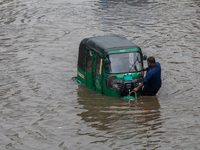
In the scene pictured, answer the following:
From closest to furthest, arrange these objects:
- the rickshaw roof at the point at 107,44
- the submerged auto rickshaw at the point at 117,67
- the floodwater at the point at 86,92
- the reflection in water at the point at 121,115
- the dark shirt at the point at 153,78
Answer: the floodwater at the point at 86,92
the reflection in water at the point at 121,115
the dark shirt at the point at 153,78
the submerged auto rickshaw at the point at 117,67
the rickshaw roof at the point at 107,44

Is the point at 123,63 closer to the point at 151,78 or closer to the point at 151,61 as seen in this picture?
the point at 151,61

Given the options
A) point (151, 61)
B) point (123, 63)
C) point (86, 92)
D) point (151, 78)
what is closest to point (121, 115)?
point (151, 78)

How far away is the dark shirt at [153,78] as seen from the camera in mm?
12742

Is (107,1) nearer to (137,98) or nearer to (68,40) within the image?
(68,40)

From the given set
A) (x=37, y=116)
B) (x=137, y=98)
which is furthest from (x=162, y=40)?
(x=37, y=116)

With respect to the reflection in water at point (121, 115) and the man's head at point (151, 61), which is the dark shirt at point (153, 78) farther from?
the reflection in water at point (121, 115)

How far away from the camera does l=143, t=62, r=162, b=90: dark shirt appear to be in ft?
41.8

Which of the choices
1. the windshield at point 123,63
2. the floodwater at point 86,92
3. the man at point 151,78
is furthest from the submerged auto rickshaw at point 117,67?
the floodwater at point 86,92

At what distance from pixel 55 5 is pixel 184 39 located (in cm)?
1837

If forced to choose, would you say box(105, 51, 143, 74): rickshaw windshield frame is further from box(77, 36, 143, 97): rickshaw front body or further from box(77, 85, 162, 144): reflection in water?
box(77, 85, 162, 144): reflection in water

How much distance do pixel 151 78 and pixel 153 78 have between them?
73mm

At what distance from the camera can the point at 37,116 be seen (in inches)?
484

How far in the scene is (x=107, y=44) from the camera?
534 inches

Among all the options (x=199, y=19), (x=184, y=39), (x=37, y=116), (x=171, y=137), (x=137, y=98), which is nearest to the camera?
(x=171, y=137)
